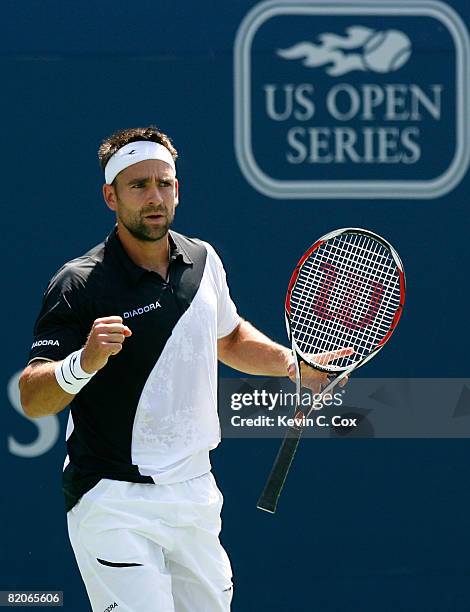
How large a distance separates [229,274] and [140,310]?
103 centimetres

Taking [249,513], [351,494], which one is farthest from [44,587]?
[351,494]

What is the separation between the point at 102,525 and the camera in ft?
10.4

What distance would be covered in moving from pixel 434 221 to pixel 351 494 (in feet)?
2.98

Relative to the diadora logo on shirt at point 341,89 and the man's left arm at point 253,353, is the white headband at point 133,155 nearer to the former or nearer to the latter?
the man's left arm at point 253,353

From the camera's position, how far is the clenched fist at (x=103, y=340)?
287 cm

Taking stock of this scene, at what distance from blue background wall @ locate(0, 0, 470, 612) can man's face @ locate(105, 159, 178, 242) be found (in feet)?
3.01

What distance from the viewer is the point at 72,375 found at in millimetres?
2963

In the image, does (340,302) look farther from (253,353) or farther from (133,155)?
(133,155)

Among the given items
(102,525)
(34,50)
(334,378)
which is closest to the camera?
(102,525)

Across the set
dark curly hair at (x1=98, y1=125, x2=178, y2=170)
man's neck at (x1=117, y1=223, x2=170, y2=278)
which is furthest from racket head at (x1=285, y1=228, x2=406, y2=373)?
dark curly hair at (x1=98, y1=125, x2=178, y2=170)

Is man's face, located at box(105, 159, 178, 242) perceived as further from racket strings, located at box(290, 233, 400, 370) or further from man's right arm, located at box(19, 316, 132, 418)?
racket strings, located at box(290, 233, 400, 370)

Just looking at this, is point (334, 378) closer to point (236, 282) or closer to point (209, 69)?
point (236, 282)

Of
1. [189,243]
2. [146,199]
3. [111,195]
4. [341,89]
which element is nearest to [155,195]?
[146,199]

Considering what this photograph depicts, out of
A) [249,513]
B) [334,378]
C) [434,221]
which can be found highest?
[434,221]
